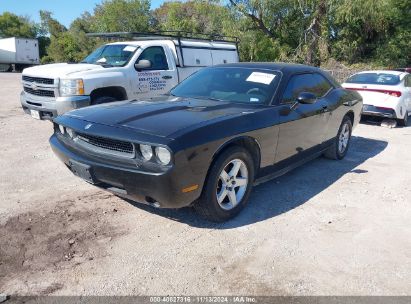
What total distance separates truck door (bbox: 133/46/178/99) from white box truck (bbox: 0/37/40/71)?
92.5 ft

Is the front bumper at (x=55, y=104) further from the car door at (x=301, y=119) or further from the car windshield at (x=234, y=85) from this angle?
the car door at (x=301, y=119)

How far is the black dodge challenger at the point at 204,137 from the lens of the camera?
3240 mm

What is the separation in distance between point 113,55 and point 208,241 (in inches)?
229

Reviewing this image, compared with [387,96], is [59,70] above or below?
above

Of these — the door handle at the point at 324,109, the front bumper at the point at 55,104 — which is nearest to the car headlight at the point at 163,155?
the door handle at the point at 324,109

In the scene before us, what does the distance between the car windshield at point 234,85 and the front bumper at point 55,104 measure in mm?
2396

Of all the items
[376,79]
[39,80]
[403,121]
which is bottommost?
[403,121]

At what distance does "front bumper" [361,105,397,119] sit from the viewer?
9.05 m

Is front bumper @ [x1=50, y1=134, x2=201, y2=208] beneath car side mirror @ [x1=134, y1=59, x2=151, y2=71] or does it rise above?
beneath

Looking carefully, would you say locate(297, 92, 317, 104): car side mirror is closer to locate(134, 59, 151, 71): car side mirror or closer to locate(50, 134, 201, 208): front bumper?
locate(50, 134, 201, 208): front bumper

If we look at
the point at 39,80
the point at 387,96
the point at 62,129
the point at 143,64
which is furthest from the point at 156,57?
the point at 387,96

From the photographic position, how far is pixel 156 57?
8336 millimetres

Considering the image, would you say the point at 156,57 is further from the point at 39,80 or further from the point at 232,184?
the point at 232,184

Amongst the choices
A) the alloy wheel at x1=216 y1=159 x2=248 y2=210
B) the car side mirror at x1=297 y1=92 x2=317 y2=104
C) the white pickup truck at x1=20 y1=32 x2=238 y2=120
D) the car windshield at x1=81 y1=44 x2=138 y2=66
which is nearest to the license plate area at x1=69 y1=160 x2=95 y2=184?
the alloy wheel at x1=216 y1=159 x2=248 y2=210
